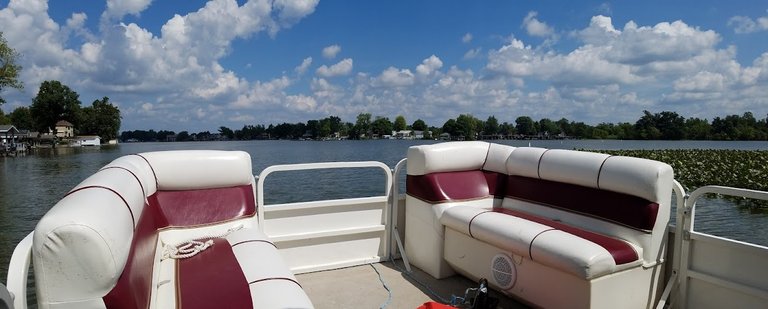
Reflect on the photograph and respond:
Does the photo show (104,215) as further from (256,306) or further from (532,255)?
(532,255)

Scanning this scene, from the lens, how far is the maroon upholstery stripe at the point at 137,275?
144 centimetres

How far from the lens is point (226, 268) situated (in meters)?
2.35

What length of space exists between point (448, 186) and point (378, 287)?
3.47ft

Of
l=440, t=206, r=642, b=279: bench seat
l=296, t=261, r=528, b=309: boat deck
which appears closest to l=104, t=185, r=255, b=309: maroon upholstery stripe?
l=296, t=261, r=528, b=309: boat deck

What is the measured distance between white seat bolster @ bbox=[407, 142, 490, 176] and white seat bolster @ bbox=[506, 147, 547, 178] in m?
0.29

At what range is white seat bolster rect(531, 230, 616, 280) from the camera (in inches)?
95.6

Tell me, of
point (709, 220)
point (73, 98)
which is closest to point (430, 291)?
point (709, 220)

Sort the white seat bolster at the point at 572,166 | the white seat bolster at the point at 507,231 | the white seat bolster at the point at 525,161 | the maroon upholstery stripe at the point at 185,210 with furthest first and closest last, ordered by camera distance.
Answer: the white seat bolster at the point at 525,161 → the white seat bolster at the point at 572,166 → the white seat bolster at the point at 507,231 → the maroon upholstery stripe at the point at 185,210

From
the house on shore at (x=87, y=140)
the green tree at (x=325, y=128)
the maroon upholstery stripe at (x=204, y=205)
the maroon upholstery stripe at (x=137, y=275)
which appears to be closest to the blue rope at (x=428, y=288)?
the maroon upholstery stripe at (x=204, y=205)

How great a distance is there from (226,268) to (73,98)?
78.5m

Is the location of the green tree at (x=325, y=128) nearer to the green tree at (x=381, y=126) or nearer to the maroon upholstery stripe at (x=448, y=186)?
the green tree at (x=381, y=126)

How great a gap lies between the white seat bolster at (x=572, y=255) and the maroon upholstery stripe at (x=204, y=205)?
2.11 metres

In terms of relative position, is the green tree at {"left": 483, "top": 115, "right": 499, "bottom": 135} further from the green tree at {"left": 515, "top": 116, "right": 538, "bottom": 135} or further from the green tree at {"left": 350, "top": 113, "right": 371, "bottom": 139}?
the green tree at {"left": 350, "top": 113, "right": 371, "bottom": 139}

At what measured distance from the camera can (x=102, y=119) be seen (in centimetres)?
7394
